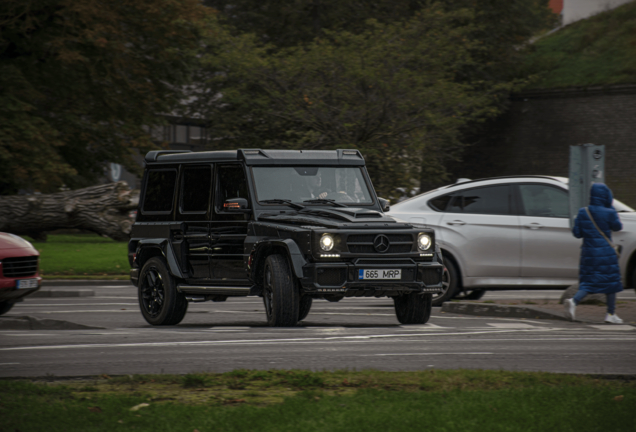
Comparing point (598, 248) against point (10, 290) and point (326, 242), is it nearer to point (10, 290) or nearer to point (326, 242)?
point (326, 242)

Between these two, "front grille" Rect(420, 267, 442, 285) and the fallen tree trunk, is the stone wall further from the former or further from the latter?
"front grille" Rect(420, 267, 442, 285)

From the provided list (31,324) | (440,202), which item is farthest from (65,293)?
(440,202)

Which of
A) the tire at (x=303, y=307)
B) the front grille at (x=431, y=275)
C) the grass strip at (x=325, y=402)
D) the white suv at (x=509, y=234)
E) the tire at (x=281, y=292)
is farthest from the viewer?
the white suv at (x=509, y=234)

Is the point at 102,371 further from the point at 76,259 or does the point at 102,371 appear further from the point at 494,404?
the point at 76,259

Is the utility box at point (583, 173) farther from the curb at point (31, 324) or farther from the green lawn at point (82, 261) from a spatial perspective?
the green lawn at point (82, 261)

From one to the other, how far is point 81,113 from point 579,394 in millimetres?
27818

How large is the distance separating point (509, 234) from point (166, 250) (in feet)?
16.1

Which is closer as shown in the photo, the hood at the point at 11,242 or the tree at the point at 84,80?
the hood at the point at 11,242

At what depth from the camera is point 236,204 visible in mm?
10562

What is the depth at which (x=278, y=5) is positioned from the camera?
125 feet

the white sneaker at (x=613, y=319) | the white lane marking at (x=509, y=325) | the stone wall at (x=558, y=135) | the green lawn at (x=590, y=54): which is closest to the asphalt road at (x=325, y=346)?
the white lane marking at (x=509, y=325)

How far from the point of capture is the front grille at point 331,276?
959 cm

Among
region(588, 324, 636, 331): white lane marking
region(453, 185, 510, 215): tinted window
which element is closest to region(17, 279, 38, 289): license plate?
region(453, 185, 510, 215): tinted window

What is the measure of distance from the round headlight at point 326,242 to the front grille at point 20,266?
14.9 feet
